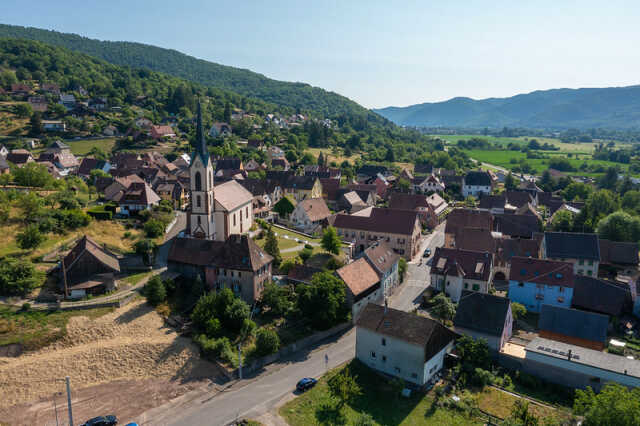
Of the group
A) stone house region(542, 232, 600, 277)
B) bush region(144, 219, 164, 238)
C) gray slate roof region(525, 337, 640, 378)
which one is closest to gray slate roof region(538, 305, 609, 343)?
gray slate roof region(525, 337, 640, 378)

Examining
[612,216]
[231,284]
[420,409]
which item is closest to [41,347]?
[231,284]

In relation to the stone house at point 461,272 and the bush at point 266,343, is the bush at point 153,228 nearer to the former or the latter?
the bush at point 266,343

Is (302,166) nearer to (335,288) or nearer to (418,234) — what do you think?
(418,234)

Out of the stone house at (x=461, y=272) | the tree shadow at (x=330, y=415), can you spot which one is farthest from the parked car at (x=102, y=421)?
the stone house at (x=461, y=272)

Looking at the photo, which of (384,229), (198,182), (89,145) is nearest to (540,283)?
(384,229)

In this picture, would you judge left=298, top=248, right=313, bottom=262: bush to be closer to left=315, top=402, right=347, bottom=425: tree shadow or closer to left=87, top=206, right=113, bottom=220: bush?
left=315, top=402, right=347, bottom=425: tree shadow

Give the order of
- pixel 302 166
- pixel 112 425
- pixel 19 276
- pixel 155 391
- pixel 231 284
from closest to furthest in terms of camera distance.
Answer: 1. pixel 112 425
2. pixel 155 391
3. pixel 19 276
4. pixel 231 284
5. pixel 302 166

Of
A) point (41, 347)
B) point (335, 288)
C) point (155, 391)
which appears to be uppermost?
point (335, 288)

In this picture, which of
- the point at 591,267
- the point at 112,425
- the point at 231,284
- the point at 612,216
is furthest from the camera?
the point at 612,216
